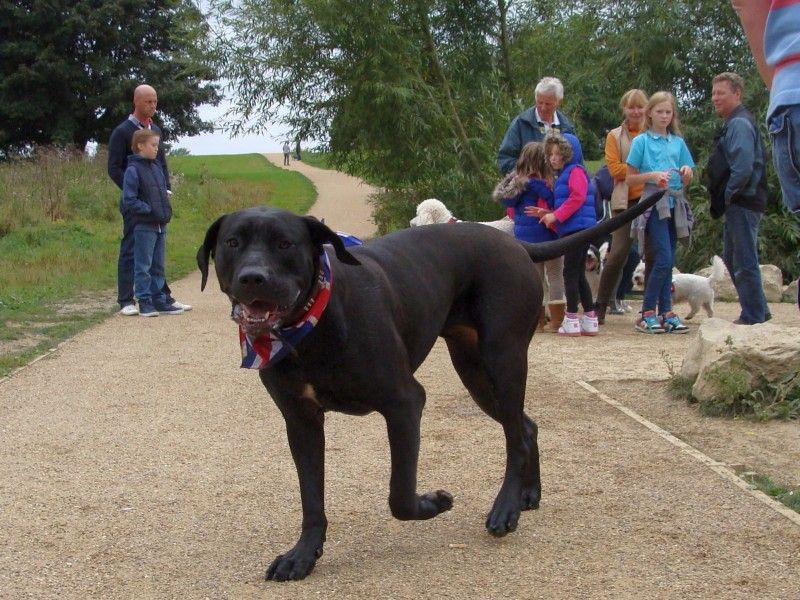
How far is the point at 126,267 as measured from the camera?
11.1 metres

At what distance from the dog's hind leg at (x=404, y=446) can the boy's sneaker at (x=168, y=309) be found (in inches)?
300

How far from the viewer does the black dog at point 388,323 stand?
3631 millimetres

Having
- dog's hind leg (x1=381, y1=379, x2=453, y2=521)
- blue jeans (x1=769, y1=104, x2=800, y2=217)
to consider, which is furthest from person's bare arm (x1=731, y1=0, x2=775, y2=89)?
dog's hind leg (x1=381, y1=379, x2=453, y2=521)

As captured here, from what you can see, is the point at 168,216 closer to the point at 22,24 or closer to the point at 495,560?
the point at 495,560

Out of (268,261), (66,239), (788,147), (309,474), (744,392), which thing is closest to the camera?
(788,147)

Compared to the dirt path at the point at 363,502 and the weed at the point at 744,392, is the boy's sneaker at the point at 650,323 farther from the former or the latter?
the weed at the point at 744,392

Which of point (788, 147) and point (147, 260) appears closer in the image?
point (788, 147)

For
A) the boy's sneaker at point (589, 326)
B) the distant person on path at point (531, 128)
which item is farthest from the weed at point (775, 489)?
the distant person on path at point (531, 128)

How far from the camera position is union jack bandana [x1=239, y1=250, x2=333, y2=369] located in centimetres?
364

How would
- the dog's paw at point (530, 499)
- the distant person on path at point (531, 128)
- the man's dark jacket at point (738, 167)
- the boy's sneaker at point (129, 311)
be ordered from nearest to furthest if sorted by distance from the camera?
the dog's paw at point (530, 499), the man's dark jacket at point (738, 167), the distant person on path at point (531, 128), the boy's sneaker at point (129, 311)

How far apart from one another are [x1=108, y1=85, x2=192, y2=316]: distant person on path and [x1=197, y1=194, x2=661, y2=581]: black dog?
7.07 m

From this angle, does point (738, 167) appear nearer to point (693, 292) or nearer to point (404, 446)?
point (693, 292)

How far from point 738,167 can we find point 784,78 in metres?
6.28

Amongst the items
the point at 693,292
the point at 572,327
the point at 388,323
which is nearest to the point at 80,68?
the point at 693,292
